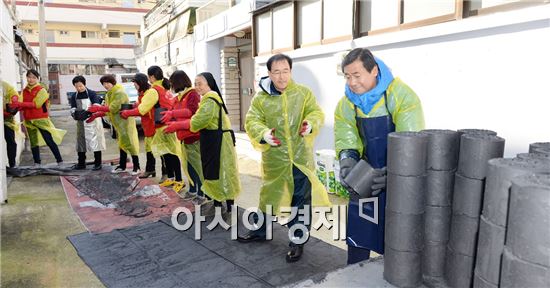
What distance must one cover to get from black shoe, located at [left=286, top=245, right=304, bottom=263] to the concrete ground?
514mm

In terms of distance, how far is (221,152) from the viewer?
4.36m

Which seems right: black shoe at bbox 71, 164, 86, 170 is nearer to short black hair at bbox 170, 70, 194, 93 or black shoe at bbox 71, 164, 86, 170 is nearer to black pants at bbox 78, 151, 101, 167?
black pants at bbox 78, 151, 101, 167

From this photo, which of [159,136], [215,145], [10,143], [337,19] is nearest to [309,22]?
[337,19]

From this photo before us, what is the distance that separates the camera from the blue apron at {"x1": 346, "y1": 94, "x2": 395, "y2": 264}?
2303mm

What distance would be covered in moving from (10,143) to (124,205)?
3.04m

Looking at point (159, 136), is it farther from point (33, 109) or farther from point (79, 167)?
point (33, 109)

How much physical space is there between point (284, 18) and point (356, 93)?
16.8 feet

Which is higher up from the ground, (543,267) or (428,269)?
(543,267)

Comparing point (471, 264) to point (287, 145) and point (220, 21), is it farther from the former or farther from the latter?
point (220, 21)

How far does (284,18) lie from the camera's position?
7.02 m

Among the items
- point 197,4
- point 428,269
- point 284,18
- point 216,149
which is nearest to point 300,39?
point 284,18

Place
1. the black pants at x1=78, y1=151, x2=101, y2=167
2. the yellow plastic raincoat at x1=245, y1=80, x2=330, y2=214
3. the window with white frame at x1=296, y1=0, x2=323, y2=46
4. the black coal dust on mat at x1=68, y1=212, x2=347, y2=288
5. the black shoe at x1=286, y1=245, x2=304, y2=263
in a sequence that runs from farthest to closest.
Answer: the black pants at x1=78, y1=151, x2=101, y2=167
the window with white frame at x1=296, y1=0, x2=323, y2=46
the black shoe at x1=286, y1=245, x2=304, y2=263
the yellow plastic raincoat at x1=245, y1=80, x2=330, y2=214
the black coal dust on mat at x1=68, y1=212, x2=347, y2=288

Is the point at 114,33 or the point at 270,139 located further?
the point at 114,33

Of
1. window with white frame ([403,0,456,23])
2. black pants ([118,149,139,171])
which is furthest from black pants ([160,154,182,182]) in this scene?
window with white frame ([403,0,456,23])
